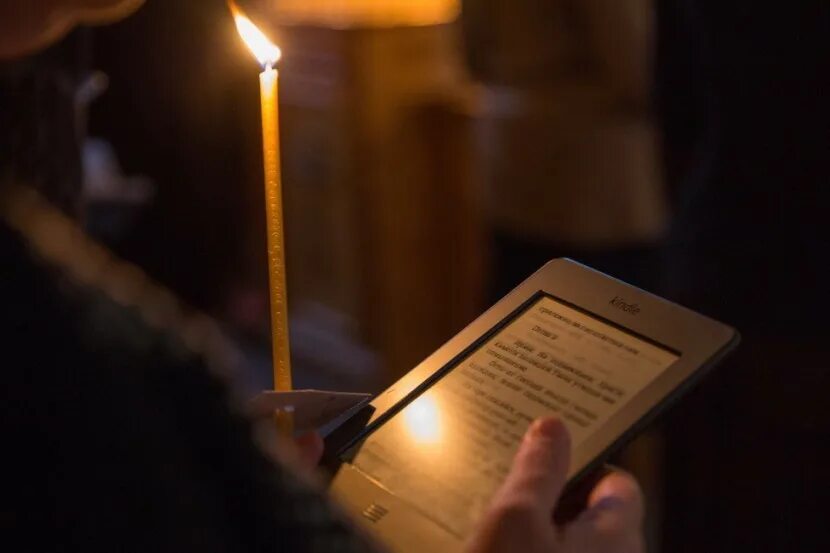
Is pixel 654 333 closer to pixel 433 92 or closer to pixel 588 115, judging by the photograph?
pixel 588 115

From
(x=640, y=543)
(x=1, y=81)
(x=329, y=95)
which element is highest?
(x=1, y=81)

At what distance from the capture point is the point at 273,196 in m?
0.63

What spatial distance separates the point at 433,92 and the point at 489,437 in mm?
2095

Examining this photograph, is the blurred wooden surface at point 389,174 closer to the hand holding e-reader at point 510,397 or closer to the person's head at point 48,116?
the person's head at point 48,116

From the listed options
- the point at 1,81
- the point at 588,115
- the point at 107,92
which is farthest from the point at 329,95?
the point at 1,81

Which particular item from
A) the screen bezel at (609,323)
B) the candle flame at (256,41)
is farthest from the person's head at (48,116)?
the screen bezel at (609,323)

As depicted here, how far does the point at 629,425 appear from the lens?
0.62 metres

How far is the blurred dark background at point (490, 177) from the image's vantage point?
128cm

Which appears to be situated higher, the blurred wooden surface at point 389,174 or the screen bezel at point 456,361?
the screen bezel at point 456,361

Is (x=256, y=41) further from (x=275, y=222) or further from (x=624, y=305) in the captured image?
(x=624, y=305)

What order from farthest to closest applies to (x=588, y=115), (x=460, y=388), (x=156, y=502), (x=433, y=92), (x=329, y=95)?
(x=329, y=95) < (x=433, y=92) < (x=588, y=115) < (x=460, y=388) < (x=156, y=502)

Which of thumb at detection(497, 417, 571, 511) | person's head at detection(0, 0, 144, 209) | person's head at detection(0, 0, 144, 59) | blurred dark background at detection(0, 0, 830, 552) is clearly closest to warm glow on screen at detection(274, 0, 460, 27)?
blurred dark background at detection(0, 0, 830, 552)

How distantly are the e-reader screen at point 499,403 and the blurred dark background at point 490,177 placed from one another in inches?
5.9

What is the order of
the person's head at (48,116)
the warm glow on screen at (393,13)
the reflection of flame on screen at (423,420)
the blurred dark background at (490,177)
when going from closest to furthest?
1. the reflection of flame on screen at (423,420)
2. the person's head at (48,116)
3. the blurred dark background at (490,177)
4. the warm glow on screen at (393,13)
